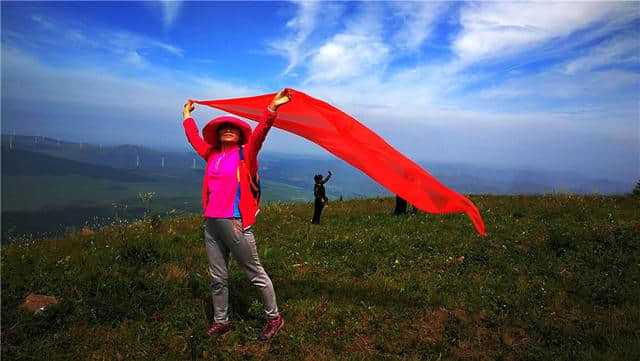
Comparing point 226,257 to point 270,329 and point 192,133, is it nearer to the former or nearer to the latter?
point 270,329

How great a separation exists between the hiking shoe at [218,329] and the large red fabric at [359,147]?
3.56m

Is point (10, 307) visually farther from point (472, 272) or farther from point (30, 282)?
point (472, 272)

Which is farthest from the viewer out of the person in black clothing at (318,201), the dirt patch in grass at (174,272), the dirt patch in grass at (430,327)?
the person in black clothing at (318,201)

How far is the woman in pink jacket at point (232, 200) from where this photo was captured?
542 cm

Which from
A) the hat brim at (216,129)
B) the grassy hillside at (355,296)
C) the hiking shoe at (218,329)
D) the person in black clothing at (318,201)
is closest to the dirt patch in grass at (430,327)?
the grassy hillside at (355,296)

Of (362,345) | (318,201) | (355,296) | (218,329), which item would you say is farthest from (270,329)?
(318,201)

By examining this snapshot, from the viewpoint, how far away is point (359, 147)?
625cm

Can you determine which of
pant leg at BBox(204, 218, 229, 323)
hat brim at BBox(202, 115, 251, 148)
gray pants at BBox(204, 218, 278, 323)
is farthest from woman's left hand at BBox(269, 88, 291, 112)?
pant leg at BBox(204, 218, 229, 323)

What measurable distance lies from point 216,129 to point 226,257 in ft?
7.07

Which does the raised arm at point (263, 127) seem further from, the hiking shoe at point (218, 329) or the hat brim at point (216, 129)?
the hiking shoe at point (218, 329)

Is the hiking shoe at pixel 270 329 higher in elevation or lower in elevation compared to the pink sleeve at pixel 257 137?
lower

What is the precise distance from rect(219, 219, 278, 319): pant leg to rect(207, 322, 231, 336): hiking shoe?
2.68 ft

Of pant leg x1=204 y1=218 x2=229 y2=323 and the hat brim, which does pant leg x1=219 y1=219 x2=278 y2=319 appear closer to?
pant leg x1=204 y1=218 x2=229 y2=323

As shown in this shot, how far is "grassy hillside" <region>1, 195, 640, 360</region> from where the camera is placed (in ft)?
18.3
